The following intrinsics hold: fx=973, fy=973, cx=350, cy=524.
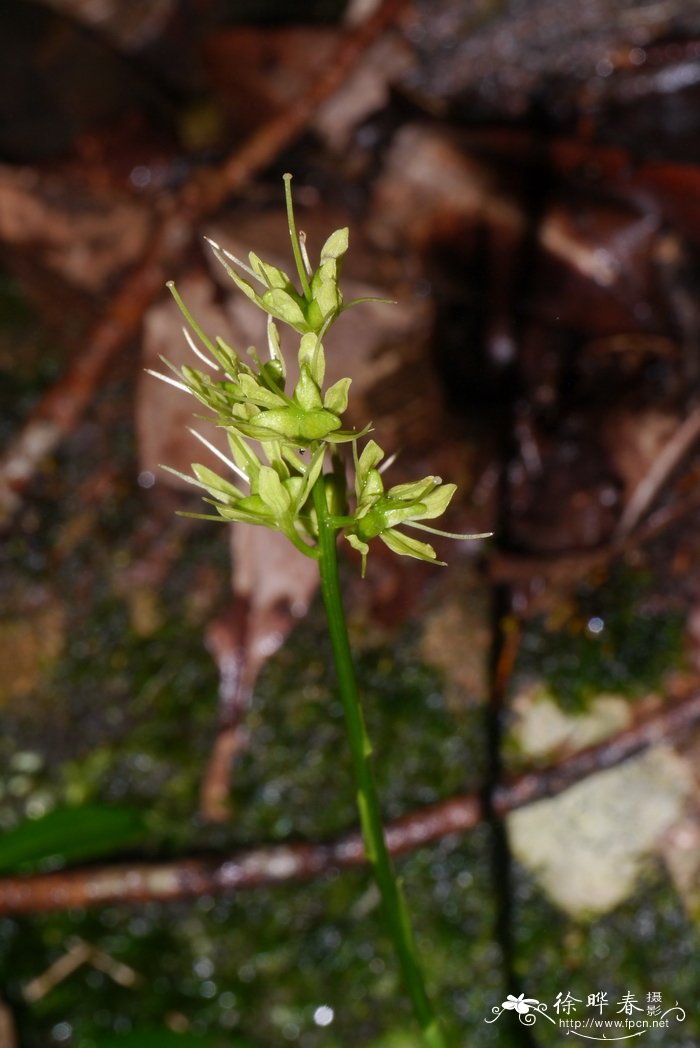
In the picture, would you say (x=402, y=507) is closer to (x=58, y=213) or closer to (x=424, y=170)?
(x=424, y=170)

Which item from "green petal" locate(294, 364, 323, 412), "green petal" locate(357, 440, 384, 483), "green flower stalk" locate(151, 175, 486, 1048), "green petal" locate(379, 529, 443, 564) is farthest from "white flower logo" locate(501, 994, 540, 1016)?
"green petal" locate(294, 364, 323, 412)

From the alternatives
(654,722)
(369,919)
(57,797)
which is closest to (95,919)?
(57,797)

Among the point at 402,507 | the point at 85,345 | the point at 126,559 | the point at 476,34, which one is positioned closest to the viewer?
the point at 402,507

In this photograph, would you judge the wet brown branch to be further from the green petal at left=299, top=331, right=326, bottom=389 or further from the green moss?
the green petal at left=299, top=331, right=326, bottom=389

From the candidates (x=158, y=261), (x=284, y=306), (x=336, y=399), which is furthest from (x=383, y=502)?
(x=158, y=261)

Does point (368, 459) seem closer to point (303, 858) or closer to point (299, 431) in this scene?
point (299, 431)

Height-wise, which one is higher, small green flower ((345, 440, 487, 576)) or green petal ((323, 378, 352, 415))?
green petal ((323, 378, 352, 415))
